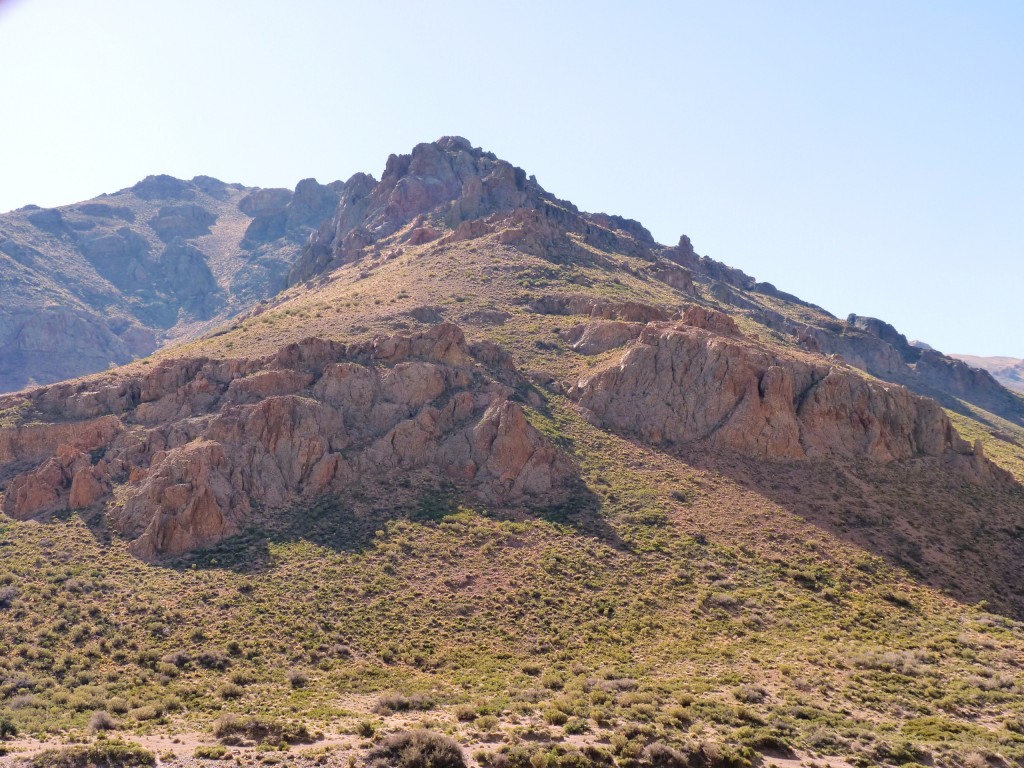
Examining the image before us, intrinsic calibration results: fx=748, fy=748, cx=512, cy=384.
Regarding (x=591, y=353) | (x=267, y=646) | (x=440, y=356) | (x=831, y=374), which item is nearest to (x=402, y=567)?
(x=267, y=646)

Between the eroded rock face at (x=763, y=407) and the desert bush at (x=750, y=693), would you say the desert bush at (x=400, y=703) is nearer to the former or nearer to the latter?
the desert bush at (x=750, y=693)

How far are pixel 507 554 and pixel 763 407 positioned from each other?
23.9 metres

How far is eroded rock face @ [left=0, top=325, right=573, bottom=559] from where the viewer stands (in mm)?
47594

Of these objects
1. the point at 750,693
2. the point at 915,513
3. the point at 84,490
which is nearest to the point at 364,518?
the point at 84,490

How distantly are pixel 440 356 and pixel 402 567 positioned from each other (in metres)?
21.6

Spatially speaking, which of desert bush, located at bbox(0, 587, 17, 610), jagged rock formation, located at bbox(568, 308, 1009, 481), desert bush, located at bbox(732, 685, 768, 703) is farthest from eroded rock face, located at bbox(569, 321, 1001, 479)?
desert bush, located at bbox(0, 587, 17, 610)

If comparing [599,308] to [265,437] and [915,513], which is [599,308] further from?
[265,437]

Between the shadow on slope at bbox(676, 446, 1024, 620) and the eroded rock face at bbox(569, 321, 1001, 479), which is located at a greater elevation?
the eroded rock face at bbox(569, 321, 1001, 479)

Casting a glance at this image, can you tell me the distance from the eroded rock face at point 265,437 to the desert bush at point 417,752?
81.3ft

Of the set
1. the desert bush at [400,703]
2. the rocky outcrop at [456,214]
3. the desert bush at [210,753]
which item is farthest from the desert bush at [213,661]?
the rocky outcrop at [456,214]

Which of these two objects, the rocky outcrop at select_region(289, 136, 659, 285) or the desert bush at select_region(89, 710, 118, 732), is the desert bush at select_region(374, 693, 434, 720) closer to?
the desert bush at select_region(89, 710, 118, 732)

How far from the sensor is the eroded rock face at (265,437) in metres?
47.6

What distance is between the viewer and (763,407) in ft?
184

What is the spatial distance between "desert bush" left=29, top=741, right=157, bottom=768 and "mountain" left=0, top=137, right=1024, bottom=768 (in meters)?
0.19
